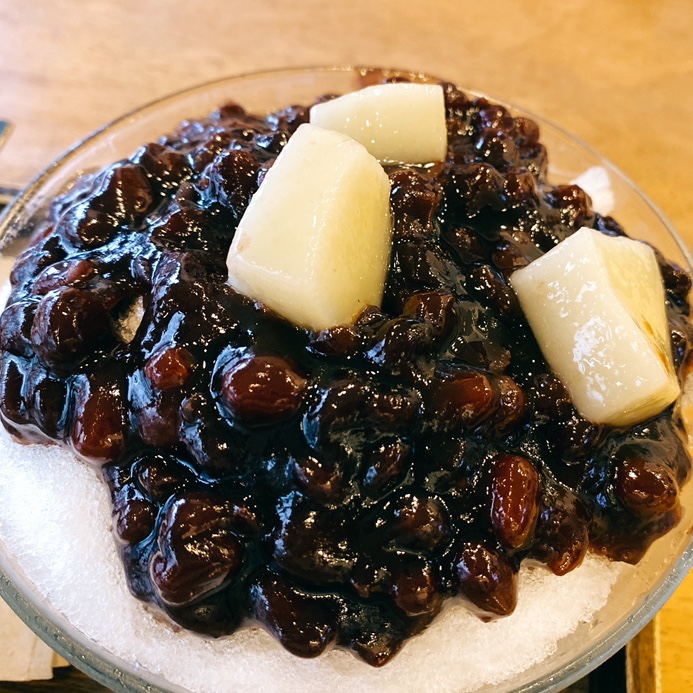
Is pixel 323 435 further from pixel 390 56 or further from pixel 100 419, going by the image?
pixel 390 56

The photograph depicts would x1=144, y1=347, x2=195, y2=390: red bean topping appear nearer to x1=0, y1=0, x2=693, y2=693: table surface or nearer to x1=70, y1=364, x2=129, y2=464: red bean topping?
x1=70, y1=364, x2=129, y2=464: red bean topping

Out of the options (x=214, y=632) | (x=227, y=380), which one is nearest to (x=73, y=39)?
(x=227, y=380)

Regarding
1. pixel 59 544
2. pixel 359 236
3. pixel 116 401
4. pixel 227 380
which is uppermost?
pixel 359 236

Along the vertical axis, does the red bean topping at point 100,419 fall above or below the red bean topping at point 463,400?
below

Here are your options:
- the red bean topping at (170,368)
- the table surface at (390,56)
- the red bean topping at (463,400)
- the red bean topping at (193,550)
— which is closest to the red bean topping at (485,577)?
the red bean topping at (463,400)

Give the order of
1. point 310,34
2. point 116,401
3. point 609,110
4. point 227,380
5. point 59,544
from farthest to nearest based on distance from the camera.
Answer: point 310,34 < point 609,110 < point 59,544 < point 116,401 < point 227,380

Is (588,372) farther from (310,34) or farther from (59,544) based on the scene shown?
(310,34)

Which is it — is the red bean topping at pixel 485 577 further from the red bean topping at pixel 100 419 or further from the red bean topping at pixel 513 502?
the red bean topping at pixel 100 419

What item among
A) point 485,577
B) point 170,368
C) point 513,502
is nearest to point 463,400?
point 513,502
